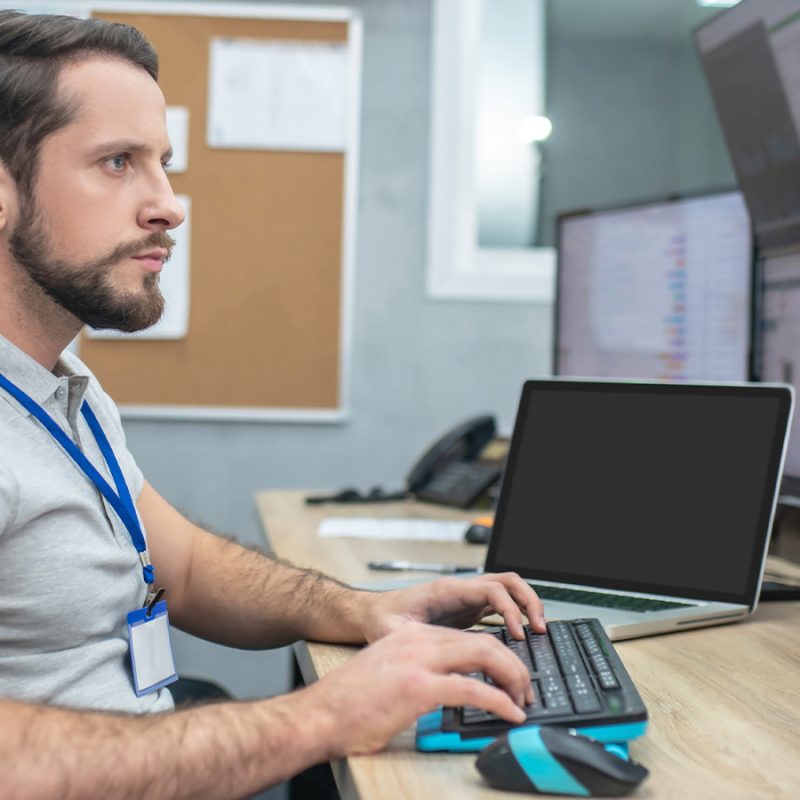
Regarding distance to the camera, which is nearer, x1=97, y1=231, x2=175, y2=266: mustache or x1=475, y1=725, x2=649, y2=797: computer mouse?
x1=475, y1=725, x2=649, y2=797: computer mouse

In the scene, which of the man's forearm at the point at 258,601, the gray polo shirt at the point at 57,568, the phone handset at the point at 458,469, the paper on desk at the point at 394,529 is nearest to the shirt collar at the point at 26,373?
the gray polo shirt at the point at 57,568

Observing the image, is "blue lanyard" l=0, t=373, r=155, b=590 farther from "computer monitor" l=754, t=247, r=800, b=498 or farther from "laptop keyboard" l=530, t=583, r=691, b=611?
"computer monitor" l=754, t=247, r=800, b=498

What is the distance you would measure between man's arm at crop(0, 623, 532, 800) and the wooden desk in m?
0.03

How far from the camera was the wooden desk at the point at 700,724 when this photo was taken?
0.65 meters

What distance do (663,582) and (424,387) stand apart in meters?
1.53

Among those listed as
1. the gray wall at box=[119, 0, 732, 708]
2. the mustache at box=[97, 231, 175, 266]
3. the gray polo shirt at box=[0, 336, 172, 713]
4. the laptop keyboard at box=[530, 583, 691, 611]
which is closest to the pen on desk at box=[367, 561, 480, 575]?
the laptop keyboard at box=[530, 583, 691, 611]

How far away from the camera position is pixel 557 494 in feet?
3.93

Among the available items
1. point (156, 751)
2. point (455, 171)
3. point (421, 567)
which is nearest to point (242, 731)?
point (156, 751)

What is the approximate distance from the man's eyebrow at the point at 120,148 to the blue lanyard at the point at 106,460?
8.9 inches

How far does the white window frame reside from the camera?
8.32 ft

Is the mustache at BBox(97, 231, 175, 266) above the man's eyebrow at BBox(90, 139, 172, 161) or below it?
below

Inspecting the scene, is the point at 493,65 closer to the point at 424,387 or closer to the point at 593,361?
the point at 424,387

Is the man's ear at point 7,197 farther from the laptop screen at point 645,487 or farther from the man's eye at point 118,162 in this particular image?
the laptop screen at point 645,487

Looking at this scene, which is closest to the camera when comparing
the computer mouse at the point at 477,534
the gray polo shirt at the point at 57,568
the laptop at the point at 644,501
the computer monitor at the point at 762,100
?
the gray polo shirt at the point at 57,568
